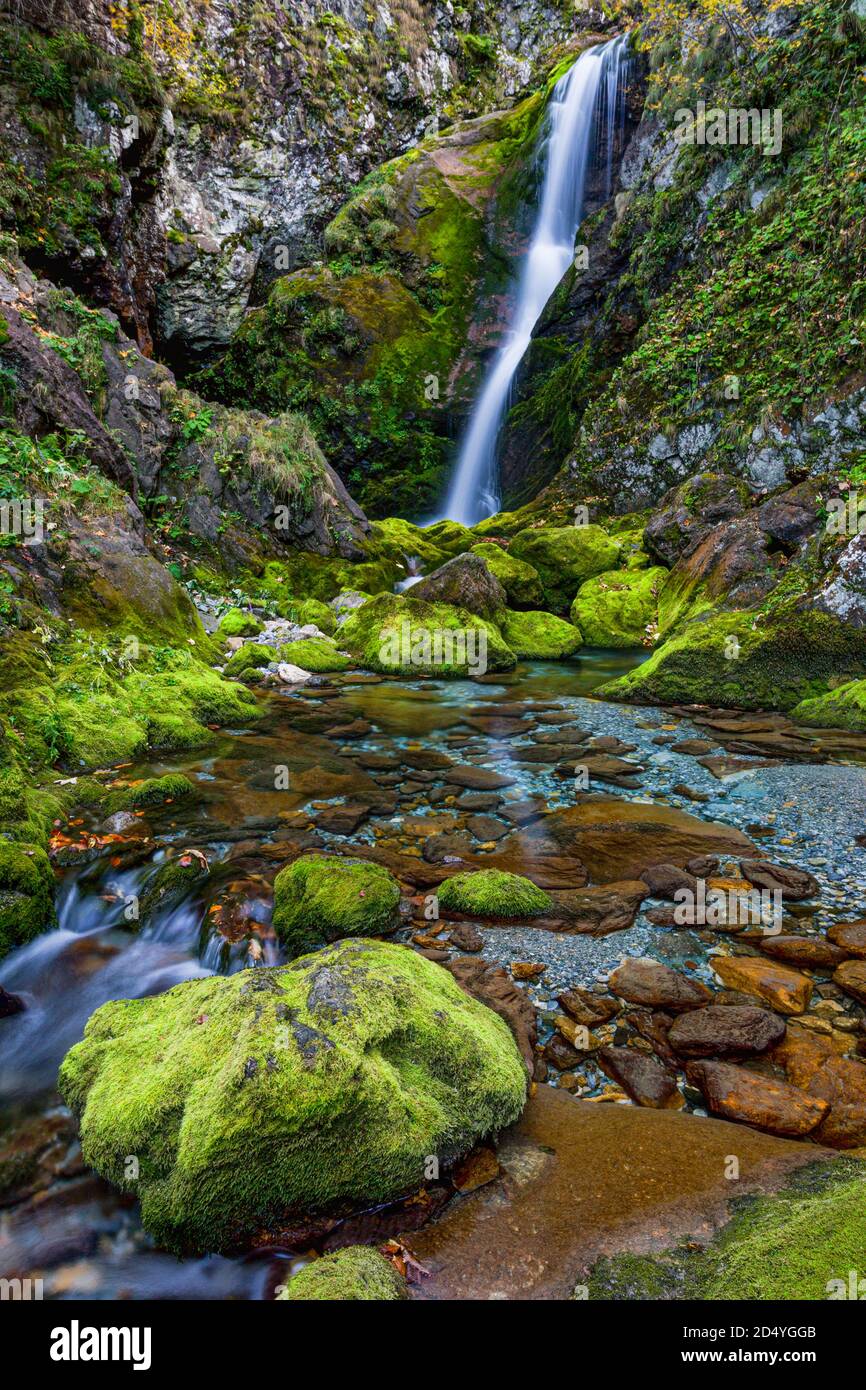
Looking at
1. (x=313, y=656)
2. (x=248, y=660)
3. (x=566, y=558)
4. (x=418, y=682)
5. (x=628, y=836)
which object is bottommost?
(x=628, y=836)

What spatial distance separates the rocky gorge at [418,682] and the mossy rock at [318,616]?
0.14m

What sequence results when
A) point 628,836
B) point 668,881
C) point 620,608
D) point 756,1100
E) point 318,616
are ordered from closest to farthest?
point 756,1100 → point 668,881 → point 628,836 → point 620,608 → point 318,616

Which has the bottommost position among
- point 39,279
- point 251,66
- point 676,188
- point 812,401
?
point 812,401

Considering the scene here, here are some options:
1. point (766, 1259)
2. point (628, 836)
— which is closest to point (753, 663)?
point (628, 836)

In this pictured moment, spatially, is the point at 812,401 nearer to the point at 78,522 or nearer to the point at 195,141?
the point at 78,522

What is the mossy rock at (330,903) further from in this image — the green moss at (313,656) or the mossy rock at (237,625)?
the mossy rock at (237,625)

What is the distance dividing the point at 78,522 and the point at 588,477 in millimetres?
13090

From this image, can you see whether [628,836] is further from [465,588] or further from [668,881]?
[465,588]

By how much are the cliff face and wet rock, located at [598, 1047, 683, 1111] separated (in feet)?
59.0

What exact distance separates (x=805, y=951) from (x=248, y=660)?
30.4 feet

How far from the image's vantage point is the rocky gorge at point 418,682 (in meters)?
2.24

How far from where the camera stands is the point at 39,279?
13219 mm

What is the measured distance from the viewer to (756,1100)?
2.62m
